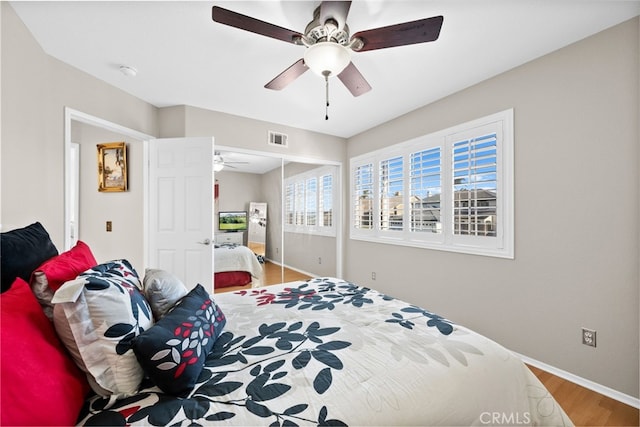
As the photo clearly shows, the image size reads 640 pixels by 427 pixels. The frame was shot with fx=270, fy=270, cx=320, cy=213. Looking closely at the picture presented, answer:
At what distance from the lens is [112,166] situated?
3268 millimetres

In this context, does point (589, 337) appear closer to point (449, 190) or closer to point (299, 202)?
point (449, 190)

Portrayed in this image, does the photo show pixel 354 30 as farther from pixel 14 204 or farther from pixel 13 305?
pixel 14 204

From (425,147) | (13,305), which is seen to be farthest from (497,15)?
(13,305)

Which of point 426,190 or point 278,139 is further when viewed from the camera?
point 278,139

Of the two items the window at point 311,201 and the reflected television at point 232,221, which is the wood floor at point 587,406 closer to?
the window at point 311,201

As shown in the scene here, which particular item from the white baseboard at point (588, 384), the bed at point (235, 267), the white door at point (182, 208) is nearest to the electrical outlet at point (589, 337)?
the white baseboard at point (588, 384)

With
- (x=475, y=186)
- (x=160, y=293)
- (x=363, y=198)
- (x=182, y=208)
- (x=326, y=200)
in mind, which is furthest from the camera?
(x=326, y=200)

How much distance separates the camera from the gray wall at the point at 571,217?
1.84m

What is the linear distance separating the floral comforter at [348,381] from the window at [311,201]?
2597 millimetres

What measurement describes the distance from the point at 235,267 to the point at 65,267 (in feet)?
8.17

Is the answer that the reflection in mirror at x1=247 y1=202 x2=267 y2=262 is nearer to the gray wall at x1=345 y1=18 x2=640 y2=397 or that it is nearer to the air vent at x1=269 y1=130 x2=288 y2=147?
the air vent at x1=269 y1=130 x2=288 y2=147

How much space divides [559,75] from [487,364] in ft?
7.67

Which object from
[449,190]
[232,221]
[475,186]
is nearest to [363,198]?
[449,190]

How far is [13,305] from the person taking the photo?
82 cm
